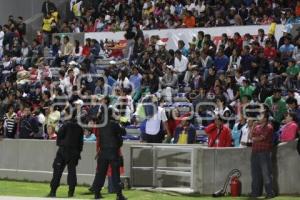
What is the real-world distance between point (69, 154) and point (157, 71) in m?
8.48

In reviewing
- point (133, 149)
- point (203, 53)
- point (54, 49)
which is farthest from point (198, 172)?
point (54, 49)

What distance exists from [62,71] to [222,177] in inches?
429

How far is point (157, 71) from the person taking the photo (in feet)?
87.6

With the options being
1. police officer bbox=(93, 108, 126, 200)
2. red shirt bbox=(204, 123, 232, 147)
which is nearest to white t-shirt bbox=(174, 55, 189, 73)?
red shirt bbox=(204, 123, 232, 147)

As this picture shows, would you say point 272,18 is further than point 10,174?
Yes

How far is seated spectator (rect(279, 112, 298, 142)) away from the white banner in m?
8.55

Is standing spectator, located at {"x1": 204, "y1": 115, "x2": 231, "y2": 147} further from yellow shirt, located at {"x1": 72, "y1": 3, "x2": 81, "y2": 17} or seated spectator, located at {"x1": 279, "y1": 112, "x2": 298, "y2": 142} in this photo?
yellow shirt, located at {"x1": 72, "y1": 3, "x2": 81, "y2": 17}

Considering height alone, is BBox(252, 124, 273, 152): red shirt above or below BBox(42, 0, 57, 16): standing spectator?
below

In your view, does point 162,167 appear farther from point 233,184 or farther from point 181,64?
point 181,64

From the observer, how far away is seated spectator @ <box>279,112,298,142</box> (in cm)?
1900

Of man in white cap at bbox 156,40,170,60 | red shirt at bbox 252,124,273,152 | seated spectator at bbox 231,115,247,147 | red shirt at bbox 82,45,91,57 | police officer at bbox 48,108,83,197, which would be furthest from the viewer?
red shirt at bbox 82,45,91,57

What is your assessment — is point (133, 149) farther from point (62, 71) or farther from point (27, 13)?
point (27, 13)

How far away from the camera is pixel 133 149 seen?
20578 millimetres

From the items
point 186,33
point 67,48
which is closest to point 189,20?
point 186,33
